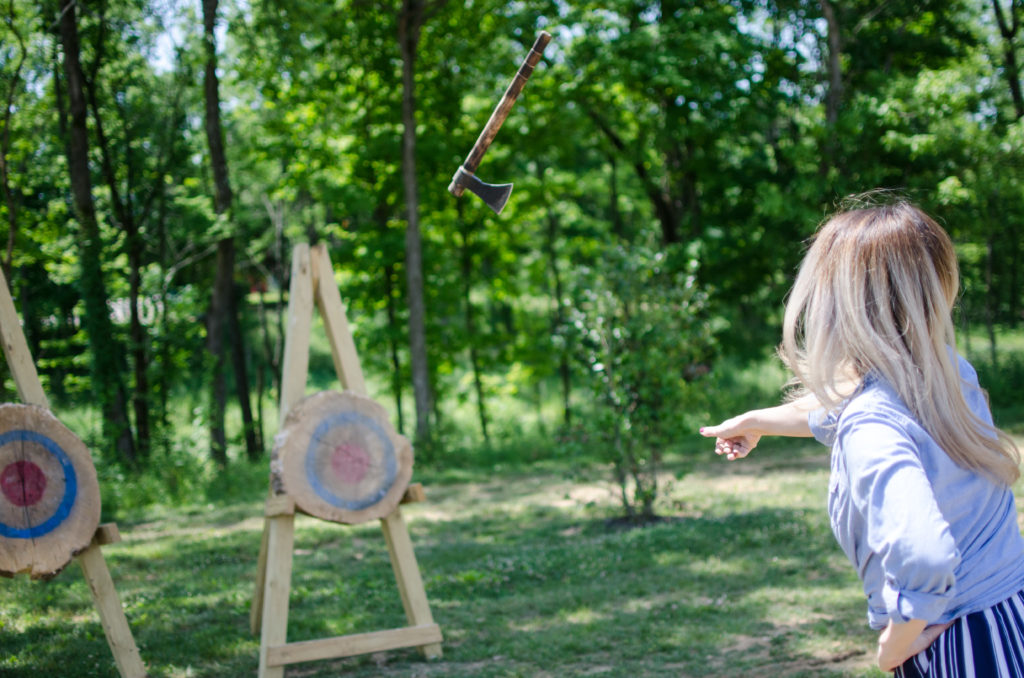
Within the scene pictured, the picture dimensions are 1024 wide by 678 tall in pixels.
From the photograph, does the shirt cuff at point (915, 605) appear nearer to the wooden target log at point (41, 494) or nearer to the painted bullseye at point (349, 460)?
the painted bullseye at point (349, 460)

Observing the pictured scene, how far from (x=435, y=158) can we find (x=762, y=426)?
13.6m

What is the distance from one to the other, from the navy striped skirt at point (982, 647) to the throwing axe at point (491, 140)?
207 cm

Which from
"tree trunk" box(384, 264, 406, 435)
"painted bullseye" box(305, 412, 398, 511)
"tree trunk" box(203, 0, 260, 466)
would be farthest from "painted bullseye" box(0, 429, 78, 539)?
"tree trunk" box(384, 264, 406, 435)

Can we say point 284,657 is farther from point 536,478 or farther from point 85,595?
point 536,478

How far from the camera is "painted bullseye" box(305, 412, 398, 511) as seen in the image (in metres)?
4.48

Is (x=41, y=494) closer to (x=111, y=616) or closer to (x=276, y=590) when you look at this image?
(x=111, y=616)

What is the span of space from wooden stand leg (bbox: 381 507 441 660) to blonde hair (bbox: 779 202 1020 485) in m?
3.43

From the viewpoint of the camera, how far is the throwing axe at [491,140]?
3.18 meters

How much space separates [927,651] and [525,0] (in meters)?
14.9

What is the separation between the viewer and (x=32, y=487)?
399 centimetres

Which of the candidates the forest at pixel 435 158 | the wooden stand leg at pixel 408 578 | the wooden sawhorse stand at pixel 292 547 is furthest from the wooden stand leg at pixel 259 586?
the forest at pixel 435 158

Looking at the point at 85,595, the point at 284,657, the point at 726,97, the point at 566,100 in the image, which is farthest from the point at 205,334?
the point at 284,657

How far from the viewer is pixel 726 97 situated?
45.4ft

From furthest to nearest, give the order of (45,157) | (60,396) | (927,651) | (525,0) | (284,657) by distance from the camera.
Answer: (60,396)
(525,0)
(45,157)
(284,657)
(927,651)
